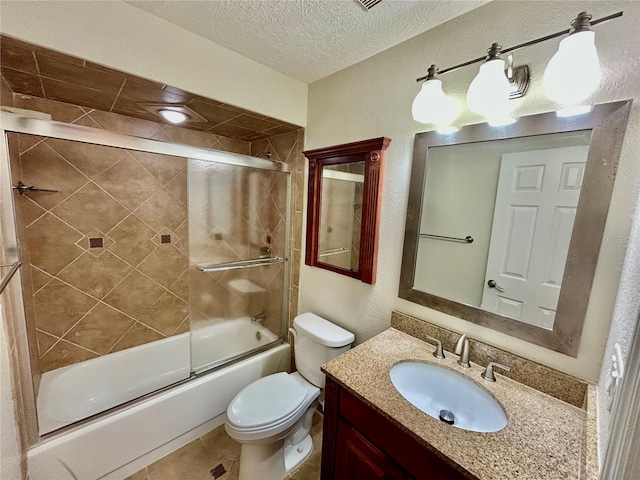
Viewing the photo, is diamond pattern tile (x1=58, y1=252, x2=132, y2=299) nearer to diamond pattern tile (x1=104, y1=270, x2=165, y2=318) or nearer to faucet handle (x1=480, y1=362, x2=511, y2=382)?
diamond pattern tile (x1=104, y1=270, x2=165, y2=318)

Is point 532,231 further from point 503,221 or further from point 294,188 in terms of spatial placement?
point 294,188

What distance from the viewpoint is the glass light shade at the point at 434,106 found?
1110 mm

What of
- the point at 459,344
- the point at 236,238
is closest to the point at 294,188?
the point at 236,238

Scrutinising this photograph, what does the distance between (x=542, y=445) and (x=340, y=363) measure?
650 mm

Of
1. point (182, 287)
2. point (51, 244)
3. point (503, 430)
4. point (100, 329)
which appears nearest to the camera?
point (503, 430)

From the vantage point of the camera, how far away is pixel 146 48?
119cm

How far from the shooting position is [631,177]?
784 millimetres

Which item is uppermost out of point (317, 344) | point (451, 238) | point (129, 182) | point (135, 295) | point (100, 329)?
point (129, 182)

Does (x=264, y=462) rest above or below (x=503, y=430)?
below

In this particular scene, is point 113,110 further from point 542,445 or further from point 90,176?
point 542,445

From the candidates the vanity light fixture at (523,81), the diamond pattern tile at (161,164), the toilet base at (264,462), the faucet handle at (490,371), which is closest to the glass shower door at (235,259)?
the diamond pattern tile at (161,164)

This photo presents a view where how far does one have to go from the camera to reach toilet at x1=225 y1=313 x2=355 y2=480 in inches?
49.5

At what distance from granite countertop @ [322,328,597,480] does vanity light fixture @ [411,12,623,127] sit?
1024mm

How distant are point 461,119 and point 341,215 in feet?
2.80
